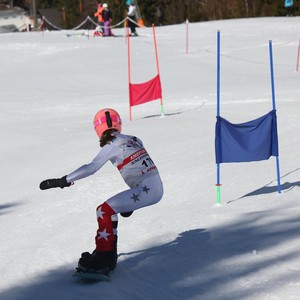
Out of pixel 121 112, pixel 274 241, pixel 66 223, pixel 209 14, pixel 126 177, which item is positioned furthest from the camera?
pixel 209 14

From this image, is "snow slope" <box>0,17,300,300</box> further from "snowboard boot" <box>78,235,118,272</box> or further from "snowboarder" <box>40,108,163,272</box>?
"snowboarder" <box>40,108,163,272</box>

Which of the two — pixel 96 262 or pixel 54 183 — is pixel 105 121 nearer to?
pixel 54 183

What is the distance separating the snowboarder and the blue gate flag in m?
2.96

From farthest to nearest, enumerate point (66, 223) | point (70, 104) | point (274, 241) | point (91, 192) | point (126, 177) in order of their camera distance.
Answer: point (70, 104)
point (91, 192)
point (66, 223)
point (274, 241)
point (126, 177)

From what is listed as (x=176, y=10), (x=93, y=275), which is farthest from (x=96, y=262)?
(x=176, y=10)

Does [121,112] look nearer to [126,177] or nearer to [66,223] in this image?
[66,223]

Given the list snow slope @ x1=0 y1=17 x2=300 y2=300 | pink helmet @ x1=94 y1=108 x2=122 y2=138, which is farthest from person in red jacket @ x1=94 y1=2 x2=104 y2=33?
pink helmet @ x1=94 y1=108 x2=122 y2=138

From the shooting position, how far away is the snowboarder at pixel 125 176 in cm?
643

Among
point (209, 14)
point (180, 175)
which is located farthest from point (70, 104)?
point (209, 14)

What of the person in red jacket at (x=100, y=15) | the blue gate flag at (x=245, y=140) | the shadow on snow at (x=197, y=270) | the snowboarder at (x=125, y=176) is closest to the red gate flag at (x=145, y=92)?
the blue gate flag at (x=245, y=140)

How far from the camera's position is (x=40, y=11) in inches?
3401

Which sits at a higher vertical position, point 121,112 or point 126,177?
point 126,177

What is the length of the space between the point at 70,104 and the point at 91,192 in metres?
12.0

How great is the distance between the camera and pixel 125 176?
22.0ft
